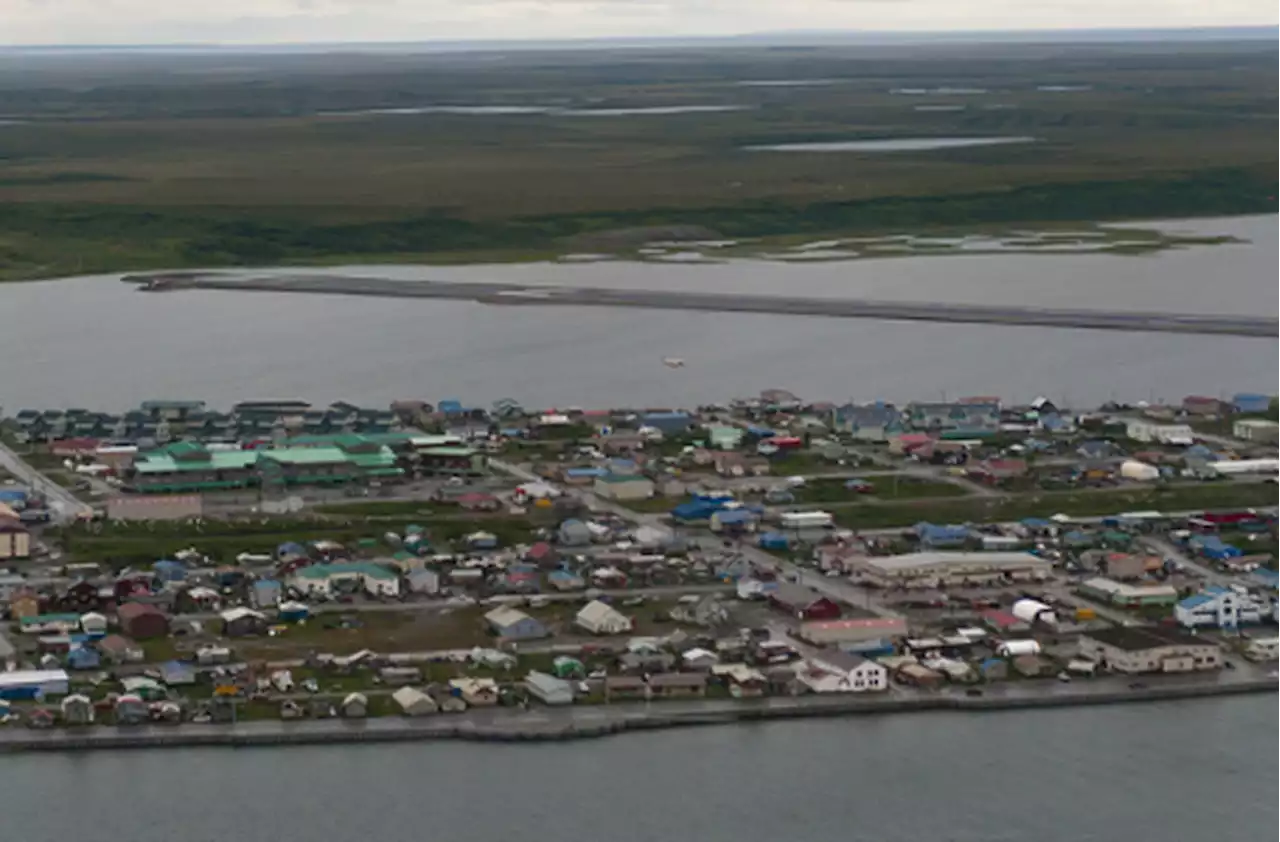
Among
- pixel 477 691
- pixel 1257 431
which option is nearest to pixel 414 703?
pixel 477 691

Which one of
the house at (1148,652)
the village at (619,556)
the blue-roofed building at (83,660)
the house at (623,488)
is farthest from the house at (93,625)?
the house at (1148,652)

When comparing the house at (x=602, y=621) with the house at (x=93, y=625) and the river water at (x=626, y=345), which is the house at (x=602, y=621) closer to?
the house at (x=93, y=625)

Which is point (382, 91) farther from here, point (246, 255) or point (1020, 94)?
point (246, 255)

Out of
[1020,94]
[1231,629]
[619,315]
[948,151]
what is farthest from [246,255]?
[1020,94]

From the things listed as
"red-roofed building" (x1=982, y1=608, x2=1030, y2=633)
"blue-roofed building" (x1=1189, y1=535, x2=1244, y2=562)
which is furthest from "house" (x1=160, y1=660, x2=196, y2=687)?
"blue-roofed building" (x1=1189, y1=535, x2=1244, y2=562)

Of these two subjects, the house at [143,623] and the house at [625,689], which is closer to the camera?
the house at [625,689]

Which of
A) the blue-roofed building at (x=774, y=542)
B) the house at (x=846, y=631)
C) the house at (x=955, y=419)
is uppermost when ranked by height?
the house at (x=955, y=419)

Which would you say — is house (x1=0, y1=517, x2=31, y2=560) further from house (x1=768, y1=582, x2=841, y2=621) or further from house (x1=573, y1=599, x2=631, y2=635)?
house (x1=768, y1=582, x2=841, y2=621)
